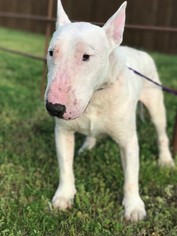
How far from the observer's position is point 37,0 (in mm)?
16562

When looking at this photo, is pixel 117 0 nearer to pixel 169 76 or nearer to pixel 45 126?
pixel 169 76

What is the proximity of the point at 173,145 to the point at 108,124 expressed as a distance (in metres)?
1.40

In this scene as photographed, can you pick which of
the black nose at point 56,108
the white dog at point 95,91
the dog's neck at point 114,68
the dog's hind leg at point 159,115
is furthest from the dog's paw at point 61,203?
the dog's hind leg at point 159,115

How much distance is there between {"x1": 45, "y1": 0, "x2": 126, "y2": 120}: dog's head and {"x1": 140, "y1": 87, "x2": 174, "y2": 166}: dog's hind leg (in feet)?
4.36

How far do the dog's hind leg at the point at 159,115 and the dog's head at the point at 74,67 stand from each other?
52.3 inches

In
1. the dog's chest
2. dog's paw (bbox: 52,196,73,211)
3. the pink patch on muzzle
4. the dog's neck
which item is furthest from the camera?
dog's paw (bbox: 52,196,73,211)

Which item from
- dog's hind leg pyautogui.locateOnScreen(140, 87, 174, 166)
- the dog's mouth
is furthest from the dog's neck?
dog's hind leg pyautogui.locateOnScreen(140, 87, 174, 166)

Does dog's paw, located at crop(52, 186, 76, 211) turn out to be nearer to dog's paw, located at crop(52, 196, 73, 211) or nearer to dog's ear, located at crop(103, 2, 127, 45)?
dog's paw, located at crop(52, 196, 73, 211)

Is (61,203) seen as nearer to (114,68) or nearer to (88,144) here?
(114,68)

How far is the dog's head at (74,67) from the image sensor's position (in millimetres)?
2273

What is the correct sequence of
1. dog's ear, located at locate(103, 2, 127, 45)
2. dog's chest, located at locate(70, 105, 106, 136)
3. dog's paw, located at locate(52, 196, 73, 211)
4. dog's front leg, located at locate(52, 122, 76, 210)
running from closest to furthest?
1. dog's ear, located at locate(103, 2, 127, 45)
2. dog's chest, located at locate(70, 105, 106, 136)
3. dog's paw, located at locate(52, 196, 73, 211)
4. dog's front leg, located at locate(52, 122, 76, 210)

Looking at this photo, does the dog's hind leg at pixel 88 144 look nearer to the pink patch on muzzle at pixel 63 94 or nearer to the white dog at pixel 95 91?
the white dog at pixel 95 91

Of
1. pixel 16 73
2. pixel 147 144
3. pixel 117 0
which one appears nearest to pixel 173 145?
pixel 147 144

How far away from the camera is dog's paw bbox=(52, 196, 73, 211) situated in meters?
3.04
